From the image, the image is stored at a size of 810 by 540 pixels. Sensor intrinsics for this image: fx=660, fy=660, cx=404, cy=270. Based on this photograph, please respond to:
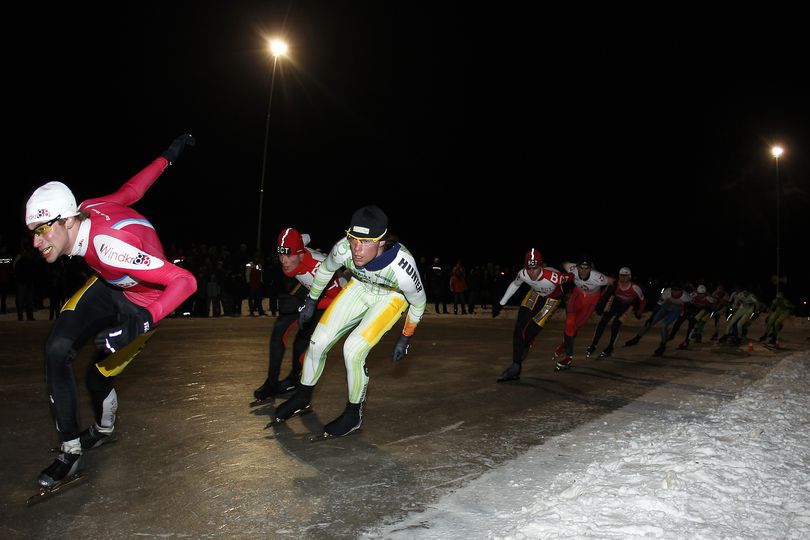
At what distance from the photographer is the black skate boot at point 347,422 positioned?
19.2 feet

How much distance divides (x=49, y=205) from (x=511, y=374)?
6.88 m

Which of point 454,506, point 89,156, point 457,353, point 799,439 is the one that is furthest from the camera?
point 89,156

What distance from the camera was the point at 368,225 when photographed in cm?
570

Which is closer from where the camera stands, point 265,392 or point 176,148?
point 176,148

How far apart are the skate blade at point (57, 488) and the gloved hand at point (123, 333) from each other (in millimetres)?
967

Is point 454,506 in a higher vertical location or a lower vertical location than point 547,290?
lower

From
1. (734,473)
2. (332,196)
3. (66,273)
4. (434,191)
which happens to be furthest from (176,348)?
(434,191)

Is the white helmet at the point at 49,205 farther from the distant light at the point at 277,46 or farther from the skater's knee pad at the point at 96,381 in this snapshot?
the distant light at the point at 277,46

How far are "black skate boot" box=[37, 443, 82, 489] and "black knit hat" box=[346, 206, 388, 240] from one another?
2673mm

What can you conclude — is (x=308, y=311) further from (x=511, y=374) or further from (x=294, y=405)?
(x=511, y=374)

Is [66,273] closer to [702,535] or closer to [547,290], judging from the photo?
[547,290]

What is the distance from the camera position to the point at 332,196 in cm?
4247

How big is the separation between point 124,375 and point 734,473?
719 centimetres

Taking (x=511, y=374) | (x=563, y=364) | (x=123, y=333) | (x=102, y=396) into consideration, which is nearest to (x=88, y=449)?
(x=102, y=396)
